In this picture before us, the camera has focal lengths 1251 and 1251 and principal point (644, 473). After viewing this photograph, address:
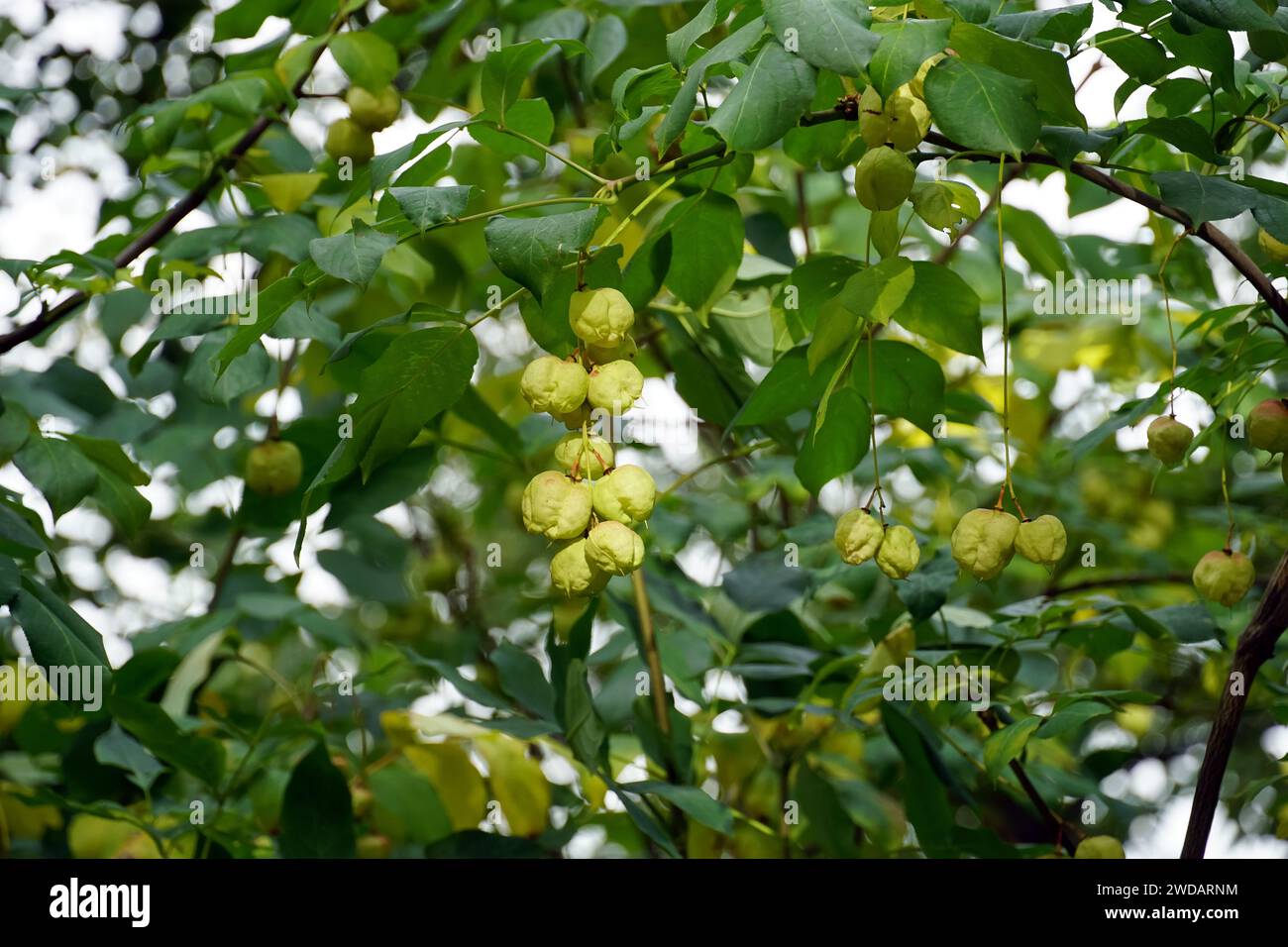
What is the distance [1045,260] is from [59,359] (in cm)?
130

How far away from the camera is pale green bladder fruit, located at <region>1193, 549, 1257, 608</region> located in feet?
3.32

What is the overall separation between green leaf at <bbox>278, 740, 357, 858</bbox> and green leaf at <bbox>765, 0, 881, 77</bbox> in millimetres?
827

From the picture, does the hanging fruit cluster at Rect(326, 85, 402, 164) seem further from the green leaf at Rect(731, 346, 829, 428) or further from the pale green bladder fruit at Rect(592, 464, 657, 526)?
the pale green bladder fruit at Rect(592, 464, 657, 526)

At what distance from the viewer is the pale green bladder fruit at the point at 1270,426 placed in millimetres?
979

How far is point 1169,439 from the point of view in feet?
3.33

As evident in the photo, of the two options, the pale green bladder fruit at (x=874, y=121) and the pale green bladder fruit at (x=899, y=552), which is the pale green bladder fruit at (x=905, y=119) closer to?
the pale green bladder fruit at (x=874, y=121)

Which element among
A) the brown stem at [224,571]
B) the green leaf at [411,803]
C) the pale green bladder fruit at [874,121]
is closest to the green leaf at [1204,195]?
the pale green bladder fruit at [874,121]

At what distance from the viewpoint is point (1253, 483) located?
71.6 inches

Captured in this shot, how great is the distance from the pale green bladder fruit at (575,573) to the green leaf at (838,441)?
0.89 ft

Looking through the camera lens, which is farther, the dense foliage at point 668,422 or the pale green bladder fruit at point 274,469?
the pale green bladder fruit at point 274,469

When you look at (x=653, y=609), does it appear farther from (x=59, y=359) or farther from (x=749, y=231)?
(x=59, y=359)

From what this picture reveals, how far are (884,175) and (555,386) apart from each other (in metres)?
0.24

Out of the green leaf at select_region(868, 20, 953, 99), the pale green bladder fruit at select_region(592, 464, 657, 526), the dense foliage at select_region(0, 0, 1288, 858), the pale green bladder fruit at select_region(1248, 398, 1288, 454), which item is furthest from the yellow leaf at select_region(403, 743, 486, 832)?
the green leaf at select_region(868, 20, 953, 99)

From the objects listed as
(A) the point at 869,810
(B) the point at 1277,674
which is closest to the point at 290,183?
(A) the point at 869,810
